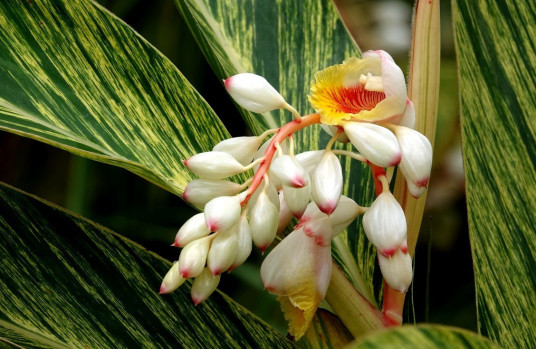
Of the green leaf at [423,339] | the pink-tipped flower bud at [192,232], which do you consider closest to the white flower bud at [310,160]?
the pink-tipped flower bud at [192,232]

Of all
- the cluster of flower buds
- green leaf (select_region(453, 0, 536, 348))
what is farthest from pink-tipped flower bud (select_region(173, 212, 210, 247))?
green leaf (select_region(453, 0, 536, 348))

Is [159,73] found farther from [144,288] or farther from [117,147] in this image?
[144,288]

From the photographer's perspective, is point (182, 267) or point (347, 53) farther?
point (347, 53)

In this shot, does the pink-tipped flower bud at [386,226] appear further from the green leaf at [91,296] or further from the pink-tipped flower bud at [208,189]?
the green leaf at [91,296]

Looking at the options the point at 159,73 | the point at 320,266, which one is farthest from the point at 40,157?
the point at 320,266

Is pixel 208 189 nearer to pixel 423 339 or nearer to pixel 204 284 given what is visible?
pixel 204 284

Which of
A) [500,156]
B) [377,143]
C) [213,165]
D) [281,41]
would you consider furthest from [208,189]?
[281,41]

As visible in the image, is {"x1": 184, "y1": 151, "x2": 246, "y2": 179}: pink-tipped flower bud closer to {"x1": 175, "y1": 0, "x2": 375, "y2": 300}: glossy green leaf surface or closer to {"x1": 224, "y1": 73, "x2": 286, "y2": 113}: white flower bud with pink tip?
{"x1": 224, "y1": 73, "x2": 286, "y2": 113}: white flower bud with pink tip
